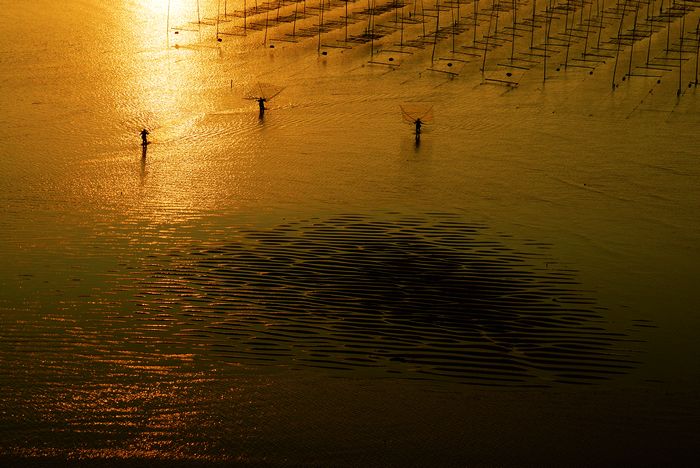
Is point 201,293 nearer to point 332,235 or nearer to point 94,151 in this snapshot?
point 332,235

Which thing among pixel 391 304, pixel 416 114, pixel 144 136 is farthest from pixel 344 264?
pixel 416 114

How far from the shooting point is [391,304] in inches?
260

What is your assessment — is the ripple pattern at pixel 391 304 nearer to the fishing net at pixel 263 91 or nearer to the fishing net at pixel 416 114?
the fishing net at pixel 416 114

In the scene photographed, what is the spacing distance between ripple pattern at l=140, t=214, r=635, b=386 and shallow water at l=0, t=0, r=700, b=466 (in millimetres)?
21

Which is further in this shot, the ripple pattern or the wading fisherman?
the wading fisherman

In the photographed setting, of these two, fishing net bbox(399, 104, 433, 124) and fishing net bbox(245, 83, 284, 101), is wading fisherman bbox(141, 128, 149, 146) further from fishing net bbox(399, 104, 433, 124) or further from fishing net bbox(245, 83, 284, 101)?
fishing net bbox(399, 104, 433, 124)

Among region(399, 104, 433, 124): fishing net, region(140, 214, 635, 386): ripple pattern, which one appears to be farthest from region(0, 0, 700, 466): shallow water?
region(399, 104, 433, 124): fishing net

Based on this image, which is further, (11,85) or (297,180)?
(11,85)

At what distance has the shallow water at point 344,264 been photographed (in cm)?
521

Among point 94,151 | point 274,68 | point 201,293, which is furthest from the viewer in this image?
point 274,68

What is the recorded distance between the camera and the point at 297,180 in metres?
9.09

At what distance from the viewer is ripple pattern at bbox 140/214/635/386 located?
586 cm

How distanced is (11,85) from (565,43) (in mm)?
7228

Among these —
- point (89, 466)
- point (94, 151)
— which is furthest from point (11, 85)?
point (89, 466)
